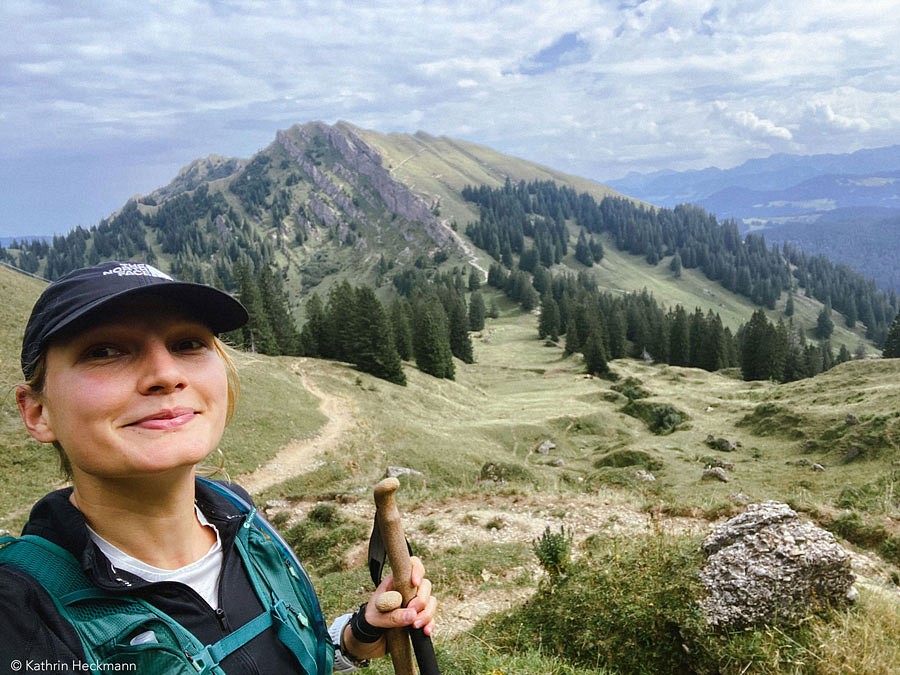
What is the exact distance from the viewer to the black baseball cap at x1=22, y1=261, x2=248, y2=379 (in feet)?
7.67

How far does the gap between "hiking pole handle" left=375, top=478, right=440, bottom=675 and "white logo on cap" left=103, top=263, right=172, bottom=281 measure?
1.69 m

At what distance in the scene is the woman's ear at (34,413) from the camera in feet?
8.44

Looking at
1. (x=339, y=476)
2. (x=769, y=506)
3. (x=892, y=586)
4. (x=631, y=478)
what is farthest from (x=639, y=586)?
(x=339, y=476)

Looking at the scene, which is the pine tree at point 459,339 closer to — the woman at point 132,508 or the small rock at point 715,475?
the small rock at point 715,475

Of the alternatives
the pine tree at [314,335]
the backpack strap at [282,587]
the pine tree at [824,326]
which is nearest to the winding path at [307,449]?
the pine tree at [314,335]

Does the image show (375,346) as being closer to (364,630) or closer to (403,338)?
(403,338)

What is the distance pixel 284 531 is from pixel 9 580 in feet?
60.1

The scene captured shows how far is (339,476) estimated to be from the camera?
31.8 meters

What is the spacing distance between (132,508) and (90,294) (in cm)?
115

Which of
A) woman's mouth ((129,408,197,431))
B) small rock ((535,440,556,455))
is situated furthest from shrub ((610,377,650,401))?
woman's mouth ((129,408,197,431))

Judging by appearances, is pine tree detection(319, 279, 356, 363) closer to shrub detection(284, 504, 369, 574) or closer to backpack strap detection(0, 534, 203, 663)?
shrub detection(284, 504, 369, 574)

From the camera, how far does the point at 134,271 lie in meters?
2.66

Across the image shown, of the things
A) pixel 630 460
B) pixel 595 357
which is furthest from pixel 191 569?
pixel 595 357

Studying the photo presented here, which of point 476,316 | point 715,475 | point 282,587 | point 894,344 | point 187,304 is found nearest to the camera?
point 187,304
